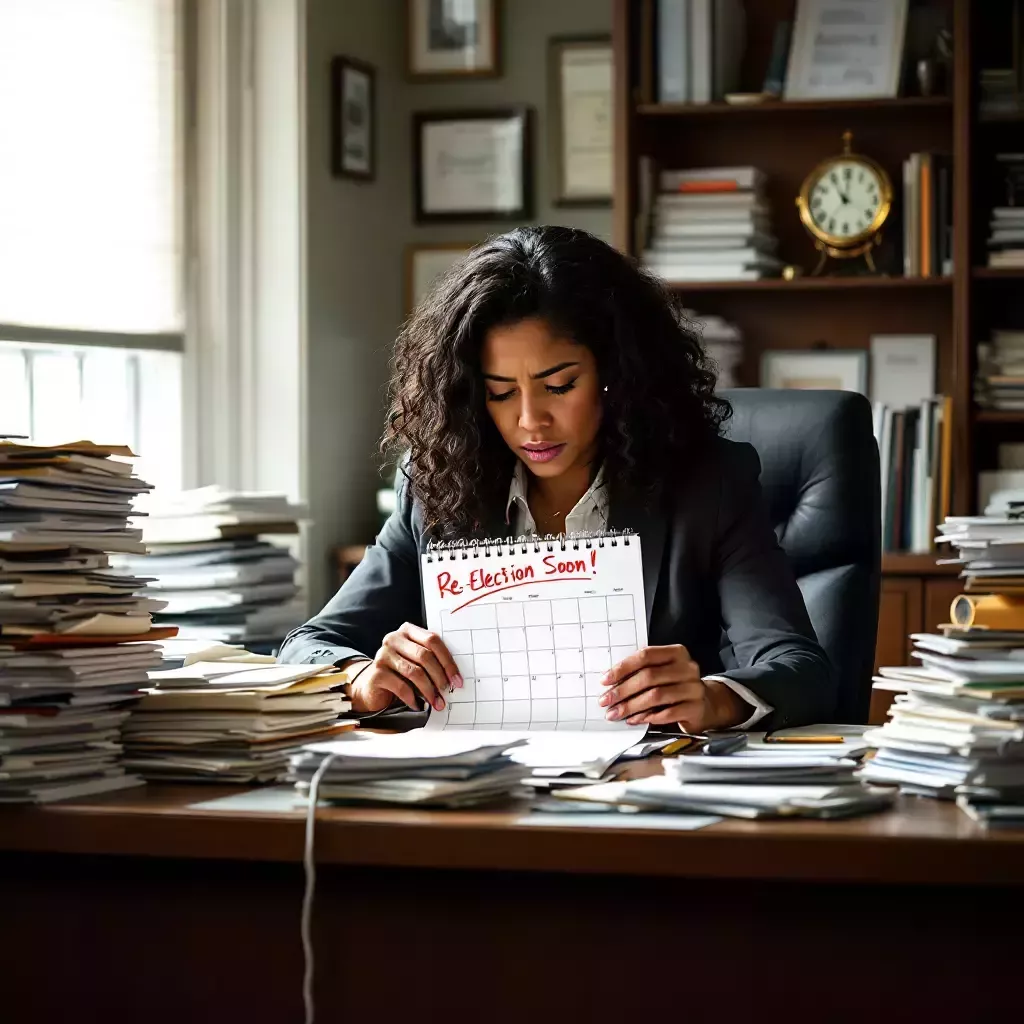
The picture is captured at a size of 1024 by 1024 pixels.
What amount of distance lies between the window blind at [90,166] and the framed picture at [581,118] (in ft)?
3.18

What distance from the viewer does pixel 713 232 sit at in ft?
11.9

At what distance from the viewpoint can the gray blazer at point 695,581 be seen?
6.37ft

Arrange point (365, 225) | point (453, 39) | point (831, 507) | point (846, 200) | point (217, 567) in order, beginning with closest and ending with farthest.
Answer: point (831, 507) < point (217, 567) < point (846, 200) < point (365, 225) < point (453, 39)

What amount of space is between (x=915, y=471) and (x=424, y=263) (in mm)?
1294

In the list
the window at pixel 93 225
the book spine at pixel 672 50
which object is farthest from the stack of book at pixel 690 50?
the window at pixel 93 225

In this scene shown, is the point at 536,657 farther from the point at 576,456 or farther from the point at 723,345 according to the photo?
the point at 723,345

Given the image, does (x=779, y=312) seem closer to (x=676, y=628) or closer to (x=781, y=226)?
(x=781, y=226)

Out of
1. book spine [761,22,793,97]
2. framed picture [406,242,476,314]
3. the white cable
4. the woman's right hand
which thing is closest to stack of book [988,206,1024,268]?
book spine [761,22,793,97]

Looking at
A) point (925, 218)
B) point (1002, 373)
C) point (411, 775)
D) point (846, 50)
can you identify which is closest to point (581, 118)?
point (846, 50)

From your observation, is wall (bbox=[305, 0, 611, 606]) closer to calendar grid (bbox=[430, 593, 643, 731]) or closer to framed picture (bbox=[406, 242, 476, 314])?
framed picture (bbox=[406, 242, 476, 314])

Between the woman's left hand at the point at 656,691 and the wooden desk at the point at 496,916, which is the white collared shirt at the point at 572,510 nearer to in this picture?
the woman's left hand at the point at 656,691

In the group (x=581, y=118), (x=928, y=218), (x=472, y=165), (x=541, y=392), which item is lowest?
(x=541, y=392)

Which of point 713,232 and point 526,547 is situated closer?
point 526,547

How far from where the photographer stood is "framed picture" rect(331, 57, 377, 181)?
3.62 metres
